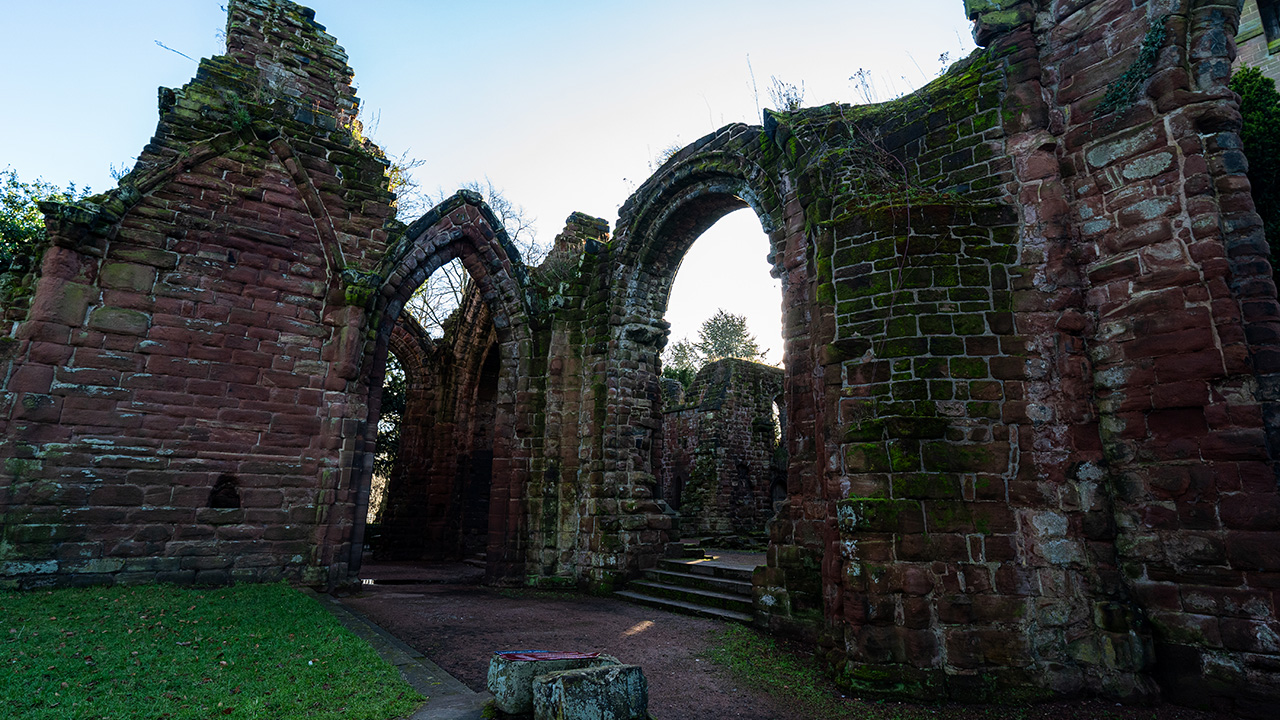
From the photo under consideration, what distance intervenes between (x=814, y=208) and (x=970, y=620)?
4.09 meters

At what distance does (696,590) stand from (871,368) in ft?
15.8

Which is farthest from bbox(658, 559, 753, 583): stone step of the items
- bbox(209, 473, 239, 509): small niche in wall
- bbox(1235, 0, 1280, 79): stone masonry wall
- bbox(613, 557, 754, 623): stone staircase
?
bbox(1235, 0, 1280, 79): stone masonry wall

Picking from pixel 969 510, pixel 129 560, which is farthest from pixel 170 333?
pixel 969 510

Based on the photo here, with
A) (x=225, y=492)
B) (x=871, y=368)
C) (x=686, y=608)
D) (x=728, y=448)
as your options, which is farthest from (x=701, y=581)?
(x=728, y=448)

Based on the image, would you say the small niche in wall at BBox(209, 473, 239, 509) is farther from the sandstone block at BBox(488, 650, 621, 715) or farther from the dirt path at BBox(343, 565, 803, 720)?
the sandstone block at BBox(488, 650, 621, 715)

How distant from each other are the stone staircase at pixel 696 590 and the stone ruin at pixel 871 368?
532 millimetres

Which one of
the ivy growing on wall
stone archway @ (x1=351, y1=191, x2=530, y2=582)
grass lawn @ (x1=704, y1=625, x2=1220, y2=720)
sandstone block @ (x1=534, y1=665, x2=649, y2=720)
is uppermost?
the ivy growing on wall

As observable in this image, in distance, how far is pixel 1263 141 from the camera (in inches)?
349

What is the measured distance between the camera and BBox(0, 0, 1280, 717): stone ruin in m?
4.50

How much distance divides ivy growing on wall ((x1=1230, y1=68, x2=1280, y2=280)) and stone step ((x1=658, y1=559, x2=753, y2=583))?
8.88 meters

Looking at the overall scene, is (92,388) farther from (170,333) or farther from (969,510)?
(969,510)

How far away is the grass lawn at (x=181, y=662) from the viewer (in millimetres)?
3385

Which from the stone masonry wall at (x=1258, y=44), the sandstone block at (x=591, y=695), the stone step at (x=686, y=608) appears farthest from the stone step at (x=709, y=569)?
the stone masonry wall at (x=1258, y=44)

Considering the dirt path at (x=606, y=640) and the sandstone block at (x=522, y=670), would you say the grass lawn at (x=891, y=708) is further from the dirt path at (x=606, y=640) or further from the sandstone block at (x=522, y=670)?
the sandstone block at (x=522, y=670)
